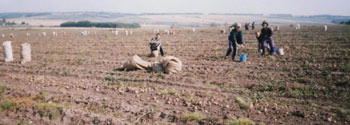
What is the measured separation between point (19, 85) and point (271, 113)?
8.14 m

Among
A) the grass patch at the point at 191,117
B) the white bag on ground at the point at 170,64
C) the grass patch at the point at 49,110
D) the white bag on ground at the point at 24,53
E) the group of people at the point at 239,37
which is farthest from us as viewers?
the white bag on ground at the point at 24,53

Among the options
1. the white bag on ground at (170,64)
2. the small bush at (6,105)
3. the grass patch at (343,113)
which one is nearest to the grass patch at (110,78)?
the white bag on ground at (170,64)

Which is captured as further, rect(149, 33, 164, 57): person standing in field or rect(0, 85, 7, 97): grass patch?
rect(149, 33, 164, 57): person standing in field

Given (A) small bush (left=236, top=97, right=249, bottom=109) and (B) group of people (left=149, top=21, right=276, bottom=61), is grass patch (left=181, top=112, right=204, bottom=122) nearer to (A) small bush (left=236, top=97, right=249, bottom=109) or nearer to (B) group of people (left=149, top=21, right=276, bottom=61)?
(A) small bush (left=236, top=97, right=249, bottom=109)

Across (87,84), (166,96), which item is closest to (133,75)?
(87,84)

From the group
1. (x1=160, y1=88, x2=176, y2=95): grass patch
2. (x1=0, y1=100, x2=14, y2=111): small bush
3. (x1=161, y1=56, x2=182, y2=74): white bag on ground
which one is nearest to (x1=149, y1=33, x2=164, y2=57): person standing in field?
(x1=161, y1=56, x2=182, y2=74): white bag on ground

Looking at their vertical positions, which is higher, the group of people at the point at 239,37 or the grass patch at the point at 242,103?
the group of people at the point at 239,37

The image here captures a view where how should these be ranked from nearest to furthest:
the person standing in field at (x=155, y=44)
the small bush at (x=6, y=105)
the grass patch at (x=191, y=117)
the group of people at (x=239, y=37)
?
the grass patch at (x=191, y=117) → the small bush at (x=6, y=105) → the group of people at (x=239, y=37) → the person standing in field at (x=155, y=44)

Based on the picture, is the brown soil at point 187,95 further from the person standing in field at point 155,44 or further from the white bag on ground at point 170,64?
the person standing in field at point 155,44

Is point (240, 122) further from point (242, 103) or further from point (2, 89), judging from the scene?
point (2, 89)

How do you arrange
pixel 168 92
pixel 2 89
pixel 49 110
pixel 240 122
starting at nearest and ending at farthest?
pixel 240 122
pixel 49 110
pixel 168 92
pixel 2 89

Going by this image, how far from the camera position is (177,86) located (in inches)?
327

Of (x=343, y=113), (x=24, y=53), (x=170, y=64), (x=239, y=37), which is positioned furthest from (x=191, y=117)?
(x=24, y=53)

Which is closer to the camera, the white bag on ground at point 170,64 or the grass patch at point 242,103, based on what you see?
the grass patch at point 242,103
